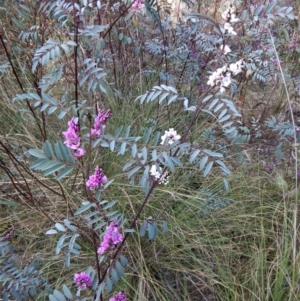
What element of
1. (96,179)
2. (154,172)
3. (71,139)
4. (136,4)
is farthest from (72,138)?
(136,4)

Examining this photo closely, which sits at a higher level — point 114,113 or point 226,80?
point 226,80

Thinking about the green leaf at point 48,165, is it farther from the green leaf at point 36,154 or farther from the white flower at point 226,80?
the white flower at point 226,80

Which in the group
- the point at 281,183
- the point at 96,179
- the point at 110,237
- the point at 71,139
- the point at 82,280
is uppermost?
the point at 71,139

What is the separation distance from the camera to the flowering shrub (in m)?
0.90

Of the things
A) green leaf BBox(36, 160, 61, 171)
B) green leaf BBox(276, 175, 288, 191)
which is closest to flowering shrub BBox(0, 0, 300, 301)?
green leaf BBox(36, 160, 61, 171)

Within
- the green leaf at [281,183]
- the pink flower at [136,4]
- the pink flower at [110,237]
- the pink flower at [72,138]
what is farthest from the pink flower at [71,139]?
the green leaf at [281,183]

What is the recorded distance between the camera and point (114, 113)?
6.95 ft

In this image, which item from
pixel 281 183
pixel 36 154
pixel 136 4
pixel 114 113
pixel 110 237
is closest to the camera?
pixel 36 154

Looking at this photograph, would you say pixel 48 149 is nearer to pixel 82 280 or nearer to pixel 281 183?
pixel 82 280

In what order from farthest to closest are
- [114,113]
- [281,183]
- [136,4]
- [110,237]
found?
1. [114,113]
2. [281,183]
3. [136,4]
4. [110,237]

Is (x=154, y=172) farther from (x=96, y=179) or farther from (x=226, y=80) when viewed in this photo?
(x=226, y=80)

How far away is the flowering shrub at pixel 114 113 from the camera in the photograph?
0.90 m

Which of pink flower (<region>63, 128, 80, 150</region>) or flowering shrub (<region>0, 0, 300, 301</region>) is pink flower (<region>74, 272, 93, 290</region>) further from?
pink flower (<region>63, 128, 80, 150</region>)

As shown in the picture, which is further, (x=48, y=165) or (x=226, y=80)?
(x=226, y=80)
